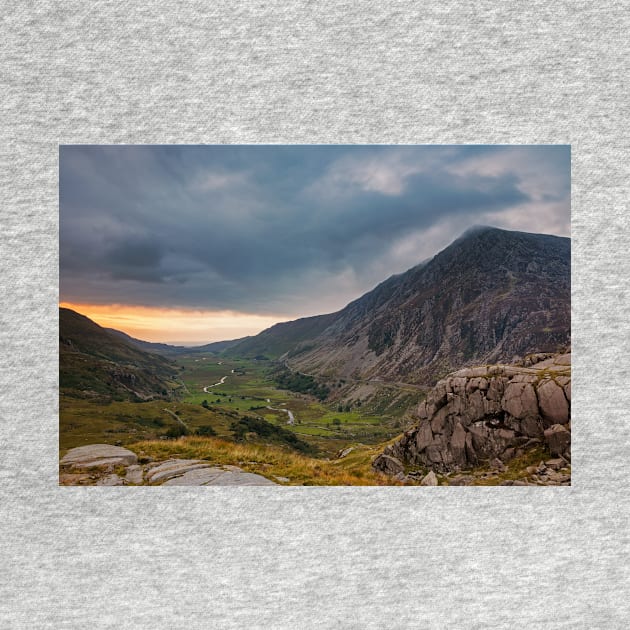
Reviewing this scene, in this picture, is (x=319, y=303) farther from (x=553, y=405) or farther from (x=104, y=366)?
(x=553, y=405)

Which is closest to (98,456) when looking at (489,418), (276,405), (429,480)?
(276,405)

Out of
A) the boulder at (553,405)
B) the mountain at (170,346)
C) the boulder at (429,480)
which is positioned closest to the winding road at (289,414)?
the mountain at (170,346)

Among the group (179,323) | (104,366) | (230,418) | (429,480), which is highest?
(179,323)

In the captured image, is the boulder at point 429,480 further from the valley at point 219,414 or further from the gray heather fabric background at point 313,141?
the valley at point 219,414

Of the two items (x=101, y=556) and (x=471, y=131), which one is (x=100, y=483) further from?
(x=471, y=131)

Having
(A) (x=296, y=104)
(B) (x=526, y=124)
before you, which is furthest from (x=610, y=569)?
(A) (x=296, y=104)

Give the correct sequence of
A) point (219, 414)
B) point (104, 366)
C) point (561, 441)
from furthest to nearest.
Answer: point (219, 414), point (104, 366), point (561, 441)
